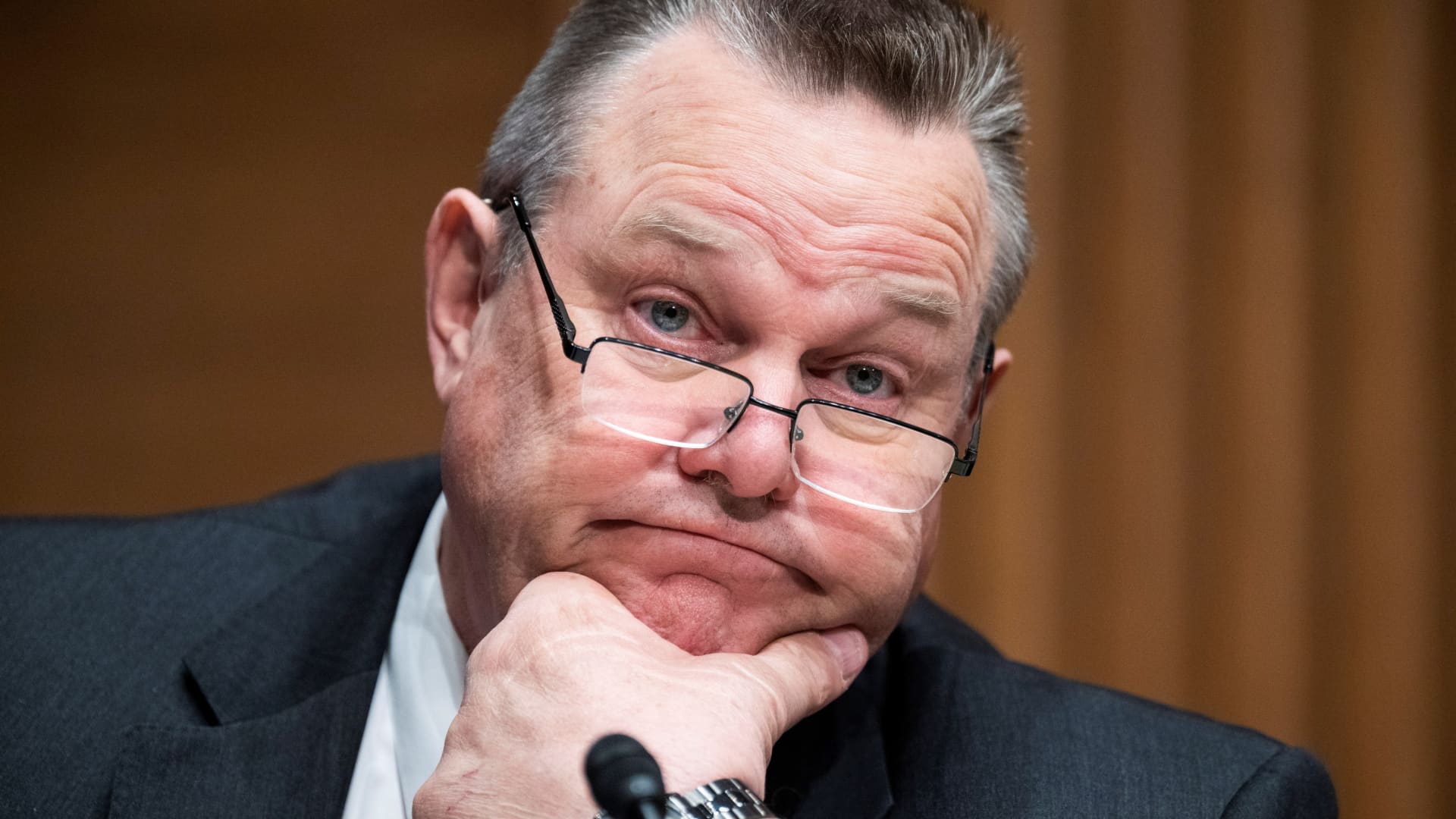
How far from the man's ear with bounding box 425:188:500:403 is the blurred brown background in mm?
1714

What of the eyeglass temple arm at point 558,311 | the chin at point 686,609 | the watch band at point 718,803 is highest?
the eyeglass temple arm at point 558,311

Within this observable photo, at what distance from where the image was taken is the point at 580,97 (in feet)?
5.56

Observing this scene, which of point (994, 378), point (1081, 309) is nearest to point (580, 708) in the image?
point (994, 378)

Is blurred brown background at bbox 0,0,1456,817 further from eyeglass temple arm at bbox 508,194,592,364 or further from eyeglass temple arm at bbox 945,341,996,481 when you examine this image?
eyeglass temple arm at bbox 508,194,592,364

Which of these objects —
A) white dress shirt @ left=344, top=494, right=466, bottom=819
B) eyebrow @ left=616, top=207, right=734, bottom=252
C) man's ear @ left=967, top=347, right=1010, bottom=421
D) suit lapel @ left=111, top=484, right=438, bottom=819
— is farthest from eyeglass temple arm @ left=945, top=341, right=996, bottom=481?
suit lapel @ left=111, top=484, right=438, bottom=819

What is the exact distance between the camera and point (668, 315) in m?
1.55

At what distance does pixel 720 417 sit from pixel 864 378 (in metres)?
0.27

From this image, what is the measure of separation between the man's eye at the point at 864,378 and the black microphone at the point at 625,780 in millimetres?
751

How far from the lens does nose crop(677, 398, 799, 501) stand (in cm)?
144

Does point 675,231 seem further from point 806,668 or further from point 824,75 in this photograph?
point 806,668

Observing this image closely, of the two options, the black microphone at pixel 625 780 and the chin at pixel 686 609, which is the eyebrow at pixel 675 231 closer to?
the chin at pixel 686 609

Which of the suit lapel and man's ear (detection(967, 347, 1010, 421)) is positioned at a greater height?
man's ear (detection(967, 347, 1010, 421))

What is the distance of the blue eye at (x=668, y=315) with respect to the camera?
61.1 inches

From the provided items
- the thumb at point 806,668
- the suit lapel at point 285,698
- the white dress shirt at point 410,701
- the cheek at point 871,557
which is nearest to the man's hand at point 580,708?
the thumb at point 806,668
